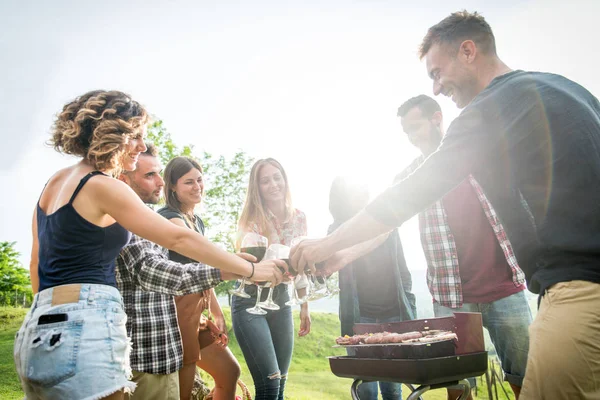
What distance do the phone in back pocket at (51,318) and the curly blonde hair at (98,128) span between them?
78 centimetres

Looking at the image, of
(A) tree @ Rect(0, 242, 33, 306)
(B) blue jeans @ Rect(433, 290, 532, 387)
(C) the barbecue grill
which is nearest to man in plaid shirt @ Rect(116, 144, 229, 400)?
(C) the barbecue grill

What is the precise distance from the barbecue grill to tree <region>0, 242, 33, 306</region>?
90.1 ft

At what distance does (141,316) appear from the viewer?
9.45ft

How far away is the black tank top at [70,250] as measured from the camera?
Answer: 1907 millimetres

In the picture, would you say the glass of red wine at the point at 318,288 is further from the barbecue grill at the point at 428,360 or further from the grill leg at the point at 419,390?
the grill leg at the point at 419,390

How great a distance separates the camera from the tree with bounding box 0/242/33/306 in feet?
81.0

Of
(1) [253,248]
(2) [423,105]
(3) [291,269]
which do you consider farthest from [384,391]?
(2) [423,105]

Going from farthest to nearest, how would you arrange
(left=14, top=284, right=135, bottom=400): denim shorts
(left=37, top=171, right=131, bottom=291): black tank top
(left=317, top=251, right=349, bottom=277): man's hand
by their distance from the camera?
(left=317, top=251, right=349, bottom=277): man's hand < (left=37, top=171, right=131, bottom=291): black tank top < (left=14, top=284, right=135, bottom=400): denim shorts

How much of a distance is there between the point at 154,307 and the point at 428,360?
1883mm

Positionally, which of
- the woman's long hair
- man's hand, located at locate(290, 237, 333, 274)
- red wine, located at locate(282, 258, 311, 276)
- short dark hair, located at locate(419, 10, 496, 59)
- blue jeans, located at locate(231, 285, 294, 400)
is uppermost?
short dark hair, located at locate(419, 10, 496, 59)

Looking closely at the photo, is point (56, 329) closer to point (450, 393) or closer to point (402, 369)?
point (402, 369)

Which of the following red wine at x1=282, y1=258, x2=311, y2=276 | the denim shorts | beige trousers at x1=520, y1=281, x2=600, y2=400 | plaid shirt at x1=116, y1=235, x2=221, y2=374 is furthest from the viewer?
red wine at x1=282, y1=258, x2=311, y2=276

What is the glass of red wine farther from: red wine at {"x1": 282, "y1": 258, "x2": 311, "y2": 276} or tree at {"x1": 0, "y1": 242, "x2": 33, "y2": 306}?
tree at {"x1": 0, "y1": 242, "x2": 33, "y2": 306}

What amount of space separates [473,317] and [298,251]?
124cm
